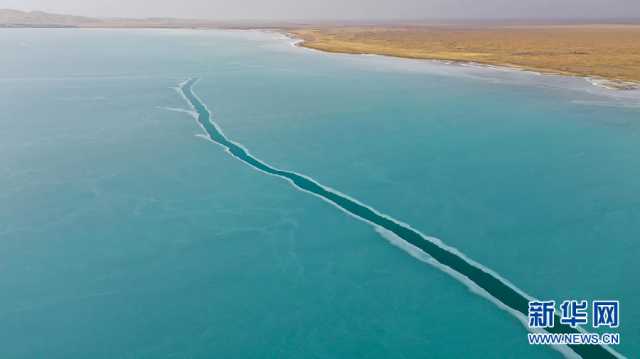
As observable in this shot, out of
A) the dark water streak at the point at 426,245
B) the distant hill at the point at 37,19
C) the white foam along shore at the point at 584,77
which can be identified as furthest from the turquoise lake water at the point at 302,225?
the distant hill at the point at 37,19

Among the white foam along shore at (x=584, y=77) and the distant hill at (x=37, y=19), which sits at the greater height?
the distant hill at (x=37, y=19)

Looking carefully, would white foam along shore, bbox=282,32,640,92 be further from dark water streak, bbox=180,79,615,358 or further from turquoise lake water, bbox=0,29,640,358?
dark water streak, bbox=180,79,615,358

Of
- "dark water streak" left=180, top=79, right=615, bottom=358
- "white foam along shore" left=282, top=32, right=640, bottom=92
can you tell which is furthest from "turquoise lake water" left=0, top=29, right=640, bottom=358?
"white foam along shore" left=282, top=32, right=640, bottom=92

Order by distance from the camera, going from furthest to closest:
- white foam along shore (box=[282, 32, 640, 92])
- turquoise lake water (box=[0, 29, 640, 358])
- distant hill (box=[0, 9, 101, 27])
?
distant hill (box=[0, 9, 101, 27])
white foam along shore (box=[282, 32, 640, 92])
turquoise lake water (box=[0, 29, 640, 358])

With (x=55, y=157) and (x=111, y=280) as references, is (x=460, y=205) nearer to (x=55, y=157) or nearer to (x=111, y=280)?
(x=111, y=280)

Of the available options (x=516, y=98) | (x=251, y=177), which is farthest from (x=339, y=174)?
(x=516, y=98)

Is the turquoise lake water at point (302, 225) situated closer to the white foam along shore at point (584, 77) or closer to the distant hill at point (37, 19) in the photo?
the white foam along shore at point (584, 77)
